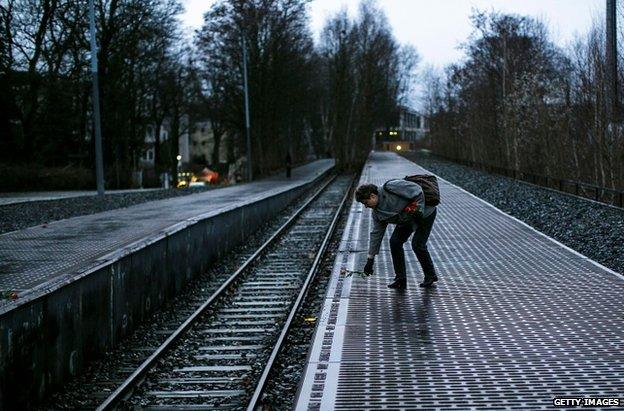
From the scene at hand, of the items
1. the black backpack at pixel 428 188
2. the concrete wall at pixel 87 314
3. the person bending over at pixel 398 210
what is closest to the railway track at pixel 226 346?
the concrete wall at pixel 87 314

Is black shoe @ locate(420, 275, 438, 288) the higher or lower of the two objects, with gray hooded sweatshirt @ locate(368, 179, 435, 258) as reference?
lower

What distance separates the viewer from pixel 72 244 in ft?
54.5

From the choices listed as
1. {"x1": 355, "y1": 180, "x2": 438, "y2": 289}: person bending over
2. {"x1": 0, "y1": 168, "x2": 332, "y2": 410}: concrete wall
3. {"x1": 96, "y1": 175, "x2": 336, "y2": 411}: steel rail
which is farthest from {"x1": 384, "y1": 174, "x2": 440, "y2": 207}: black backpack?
{"x1": 0, "y1": 168, "x2": 332, "y2": 410}: concrete wall

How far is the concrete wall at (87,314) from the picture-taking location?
7.79 m

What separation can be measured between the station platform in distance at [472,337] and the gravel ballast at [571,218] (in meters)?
2.45

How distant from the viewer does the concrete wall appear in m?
7.79

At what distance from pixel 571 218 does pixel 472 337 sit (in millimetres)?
14889

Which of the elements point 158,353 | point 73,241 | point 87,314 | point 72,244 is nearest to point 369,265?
point 158,353

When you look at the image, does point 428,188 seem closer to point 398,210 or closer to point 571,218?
point 398,210

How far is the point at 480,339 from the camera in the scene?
889cm

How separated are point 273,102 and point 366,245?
4313 cm

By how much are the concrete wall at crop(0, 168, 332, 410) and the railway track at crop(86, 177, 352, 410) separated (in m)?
0.50

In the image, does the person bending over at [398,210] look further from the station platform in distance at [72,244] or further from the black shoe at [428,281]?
the station platform in distance at [72,244]

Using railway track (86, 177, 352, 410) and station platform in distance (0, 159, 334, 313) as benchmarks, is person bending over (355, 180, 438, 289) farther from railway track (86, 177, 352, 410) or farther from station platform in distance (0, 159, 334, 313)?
station platform in distance (0, 159, 334, 313)
